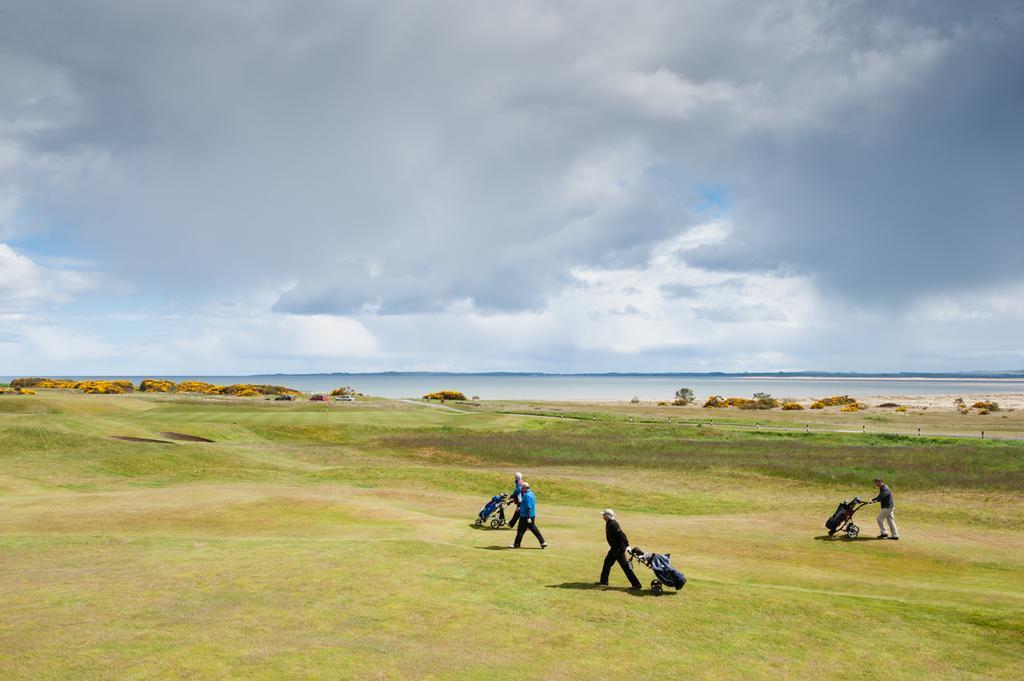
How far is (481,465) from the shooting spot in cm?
5841

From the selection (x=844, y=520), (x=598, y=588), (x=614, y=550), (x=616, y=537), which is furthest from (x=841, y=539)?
(x=598, y=588)

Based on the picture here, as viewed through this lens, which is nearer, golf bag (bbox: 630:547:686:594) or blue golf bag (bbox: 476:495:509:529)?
golf bag (bbox: 630:547:686:594)

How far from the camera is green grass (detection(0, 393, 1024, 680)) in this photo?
45.9 ft

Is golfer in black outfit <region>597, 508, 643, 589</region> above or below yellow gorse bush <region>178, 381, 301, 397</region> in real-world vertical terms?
below

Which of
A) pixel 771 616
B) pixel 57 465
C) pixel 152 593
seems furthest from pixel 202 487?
pixel 771 616

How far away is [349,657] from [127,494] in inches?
1113

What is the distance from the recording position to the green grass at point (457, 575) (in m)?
Answer: 14.0

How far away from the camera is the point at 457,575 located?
66.3ft

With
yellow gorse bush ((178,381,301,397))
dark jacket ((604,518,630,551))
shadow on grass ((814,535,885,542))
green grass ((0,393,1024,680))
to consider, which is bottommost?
shadow on grass ((814,535,885,542))

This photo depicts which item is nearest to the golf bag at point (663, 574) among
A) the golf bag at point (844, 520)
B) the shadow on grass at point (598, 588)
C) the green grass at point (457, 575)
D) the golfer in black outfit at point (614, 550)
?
the shadow on grass at point (598, 588)

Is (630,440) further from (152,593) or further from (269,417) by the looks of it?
(152,593)

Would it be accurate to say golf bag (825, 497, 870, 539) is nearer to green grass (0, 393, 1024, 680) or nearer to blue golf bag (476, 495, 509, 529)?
green grass (0, 393, 1024, 680)

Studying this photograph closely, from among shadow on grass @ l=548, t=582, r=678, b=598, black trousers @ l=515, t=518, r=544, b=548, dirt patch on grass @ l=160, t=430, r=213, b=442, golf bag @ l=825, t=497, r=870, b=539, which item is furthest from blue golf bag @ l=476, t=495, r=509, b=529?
dirt patch on grass @ l=160, t=430, r=213, b=442

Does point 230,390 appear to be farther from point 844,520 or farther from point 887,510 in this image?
point 887,510
